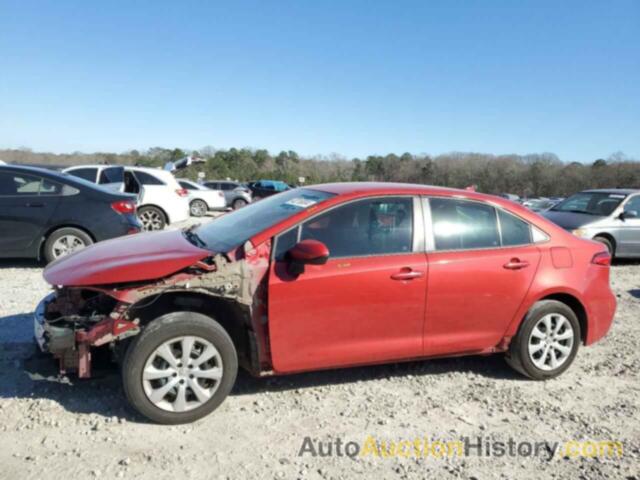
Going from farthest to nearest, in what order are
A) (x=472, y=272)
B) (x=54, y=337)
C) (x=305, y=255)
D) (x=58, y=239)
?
(x=58, y=239)
(x=472, y=272)
(x=305, y=255)
(x=54, y=337)

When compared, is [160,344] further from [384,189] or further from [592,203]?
[592,203]

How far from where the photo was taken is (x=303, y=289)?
331 centimetres

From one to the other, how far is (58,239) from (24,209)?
58 cm

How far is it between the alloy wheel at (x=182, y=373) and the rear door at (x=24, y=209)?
468 centimetres

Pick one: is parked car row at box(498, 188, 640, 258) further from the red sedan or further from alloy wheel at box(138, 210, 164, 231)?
alloy wheel at box(138, 210, 164, 231)

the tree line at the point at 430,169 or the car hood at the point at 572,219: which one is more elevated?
the tree line at the point at 430,169

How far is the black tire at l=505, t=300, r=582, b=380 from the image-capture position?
4.02 m

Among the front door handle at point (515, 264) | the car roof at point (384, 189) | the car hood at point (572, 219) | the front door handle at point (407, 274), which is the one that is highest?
the car roof at point (384, 189)

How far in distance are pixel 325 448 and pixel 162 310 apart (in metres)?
1.42

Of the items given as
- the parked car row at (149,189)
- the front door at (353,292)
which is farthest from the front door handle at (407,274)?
the parked car row at (149,189)

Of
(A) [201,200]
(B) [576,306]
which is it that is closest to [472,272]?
(B) [576,306]

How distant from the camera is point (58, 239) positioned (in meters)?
6.85

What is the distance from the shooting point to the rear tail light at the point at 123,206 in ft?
23.2

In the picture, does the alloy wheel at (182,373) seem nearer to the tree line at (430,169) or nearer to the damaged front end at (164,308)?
the damaged front end at (164,308)
